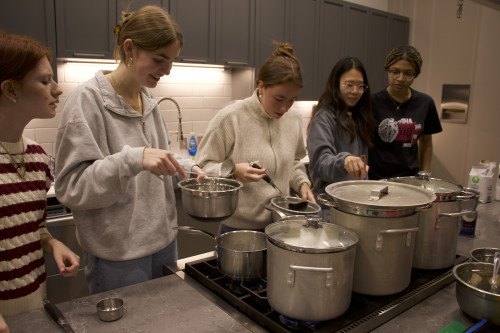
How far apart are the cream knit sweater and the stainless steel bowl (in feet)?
2.70

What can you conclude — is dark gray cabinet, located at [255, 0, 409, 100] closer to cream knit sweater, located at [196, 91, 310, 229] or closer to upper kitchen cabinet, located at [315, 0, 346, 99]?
upper kitchen cabinet, located at [315, 0, 346, 99]

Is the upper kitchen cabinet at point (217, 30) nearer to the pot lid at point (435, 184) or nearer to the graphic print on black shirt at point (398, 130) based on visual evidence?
the graphic print on black shirt at point (398, 130)

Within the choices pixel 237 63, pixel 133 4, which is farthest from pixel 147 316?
pixel 237 63

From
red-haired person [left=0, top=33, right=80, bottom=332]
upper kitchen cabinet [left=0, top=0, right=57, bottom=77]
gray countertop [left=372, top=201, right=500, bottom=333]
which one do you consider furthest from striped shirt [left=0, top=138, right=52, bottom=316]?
upper kitchen cabinet [left=0, top=0, right=57, bottom=77]

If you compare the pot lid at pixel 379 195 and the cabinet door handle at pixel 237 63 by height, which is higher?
the cabinet door handle at pixel 237 63

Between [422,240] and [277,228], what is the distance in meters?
0.55

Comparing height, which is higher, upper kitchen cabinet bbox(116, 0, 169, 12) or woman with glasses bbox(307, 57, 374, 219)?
upper kitchen cabinet bbox(116, 0, 169, 12)

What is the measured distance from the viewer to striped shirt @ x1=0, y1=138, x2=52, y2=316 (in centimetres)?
112

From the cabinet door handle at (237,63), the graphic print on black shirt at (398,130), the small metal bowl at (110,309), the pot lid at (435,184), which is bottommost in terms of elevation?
the small metal bowl at (110,309)

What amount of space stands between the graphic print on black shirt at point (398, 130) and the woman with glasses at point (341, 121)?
7.9 inches

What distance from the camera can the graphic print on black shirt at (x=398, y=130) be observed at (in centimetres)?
234

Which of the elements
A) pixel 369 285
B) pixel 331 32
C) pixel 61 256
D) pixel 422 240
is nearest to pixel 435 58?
pixel 331 32

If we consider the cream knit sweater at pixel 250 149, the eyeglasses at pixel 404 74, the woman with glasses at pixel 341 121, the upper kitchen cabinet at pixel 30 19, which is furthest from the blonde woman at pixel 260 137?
the upper kitchen cabinet at pixel 30 19

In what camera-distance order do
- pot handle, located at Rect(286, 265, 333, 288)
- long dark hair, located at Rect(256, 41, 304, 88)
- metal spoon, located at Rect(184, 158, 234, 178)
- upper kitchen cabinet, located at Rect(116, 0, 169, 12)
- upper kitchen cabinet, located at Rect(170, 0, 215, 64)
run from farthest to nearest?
upper kitchen cabinet, located at Rect(170, 0, 215, 64) < upper kitchen cabinet, located at Rect(116, 0, 169, 12) < long dark hair, located at Rect(256, 41, 304, 88) < metal spoon, located at Rect(184, 158, 234, 178) < pot handle, located at Rect(286, 265, 333, 288)
